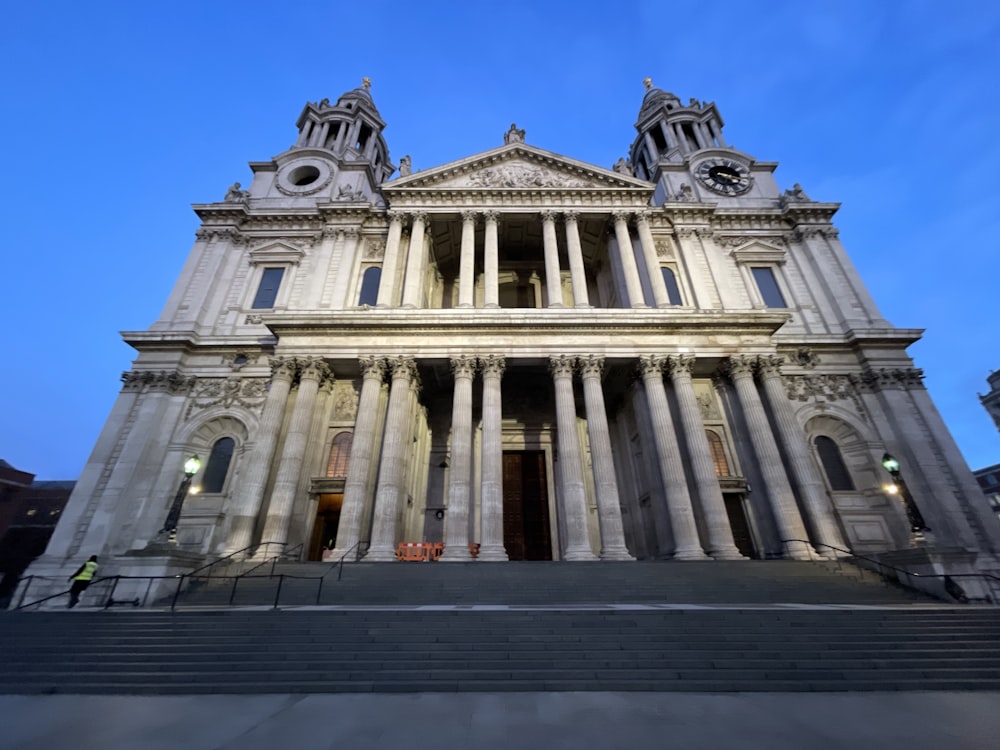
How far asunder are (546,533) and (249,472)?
45.1 ft

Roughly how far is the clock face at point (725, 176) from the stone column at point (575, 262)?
12.1 metres

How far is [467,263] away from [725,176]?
68.9ft

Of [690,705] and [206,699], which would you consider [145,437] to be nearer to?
[206,699]

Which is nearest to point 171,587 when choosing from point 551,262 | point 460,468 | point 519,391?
point 460,468

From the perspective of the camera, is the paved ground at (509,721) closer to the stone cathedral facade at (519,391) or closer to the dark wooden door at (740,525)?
the stone cathedral facade at (519,391)

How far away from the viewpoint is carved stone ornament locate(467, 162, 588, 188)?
25672 mm

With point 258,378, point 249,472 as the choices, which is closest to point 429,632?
point 249,472

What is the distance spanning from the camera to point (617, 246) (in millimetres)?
24812

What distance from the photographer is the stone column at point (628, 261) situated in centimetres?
2208

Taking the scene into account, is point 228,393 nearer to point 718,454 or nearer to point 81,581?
point 81,581

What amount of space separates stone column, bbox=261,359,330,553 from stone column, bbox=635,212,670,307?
16.5 m

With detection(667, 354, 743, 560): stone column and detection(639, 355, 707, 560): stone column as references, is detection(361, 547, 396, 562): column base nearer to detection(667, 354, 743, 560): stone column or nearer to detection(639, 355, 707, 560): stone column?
detection(639, 355, 707, 560): stone column

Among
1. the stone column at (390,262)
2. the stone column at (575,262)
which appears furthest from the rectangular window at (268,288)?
the stone column at (575,262)

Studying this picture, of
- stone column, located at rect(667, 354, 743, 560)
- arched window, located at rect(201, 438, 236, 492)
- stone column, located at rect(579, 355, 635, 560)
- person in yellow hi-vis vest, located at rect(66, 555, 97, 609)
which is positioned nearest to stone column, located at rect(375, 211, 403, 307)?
arched window, located at rect(201, 438, 236, 492)
